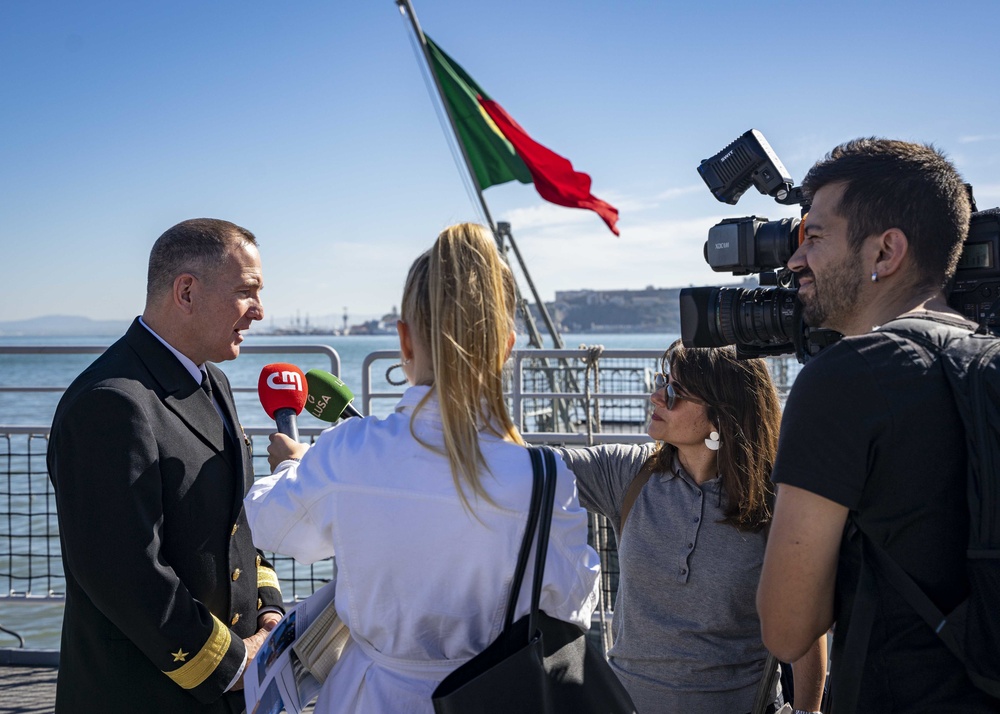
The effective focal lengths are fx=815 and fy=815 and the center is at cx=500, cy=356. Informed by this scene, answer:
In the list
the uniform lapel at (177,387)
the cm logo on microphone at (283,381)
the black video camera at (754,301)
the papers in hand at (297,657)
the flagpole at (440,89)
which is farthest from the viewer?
the flagpole at (440,89)

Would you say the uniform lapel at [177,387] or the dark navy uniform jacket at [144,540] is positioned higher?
the uniform lapel at [177,387]

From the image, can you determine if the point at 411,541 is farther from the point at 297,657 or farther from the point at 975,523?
the point at 975,523

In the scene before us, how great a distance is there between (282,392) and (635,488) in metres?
1.06

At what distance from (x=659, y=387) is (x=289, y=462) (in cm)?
115

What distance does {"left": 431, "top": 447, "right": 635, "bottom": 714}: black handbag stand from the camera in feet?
4.65

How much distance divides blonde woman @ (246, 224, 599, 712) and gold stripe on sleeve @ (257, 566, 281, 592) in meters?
1.06

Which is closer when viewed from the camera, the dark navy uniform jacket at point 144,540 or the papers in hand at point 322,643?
the papers in hand at point 322,643

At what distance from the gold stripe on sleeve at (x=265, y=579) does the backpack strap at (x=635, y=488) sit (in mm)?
1145

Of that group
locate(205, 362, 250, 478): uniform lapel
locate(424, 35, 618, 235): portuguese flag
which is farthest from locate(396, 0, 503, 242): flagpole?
locate(205, 362, 250, 478): uniform lapel

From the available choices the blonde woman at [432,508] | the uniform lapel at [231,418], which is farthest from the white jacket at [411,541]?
the uniform lapel at [231,418]

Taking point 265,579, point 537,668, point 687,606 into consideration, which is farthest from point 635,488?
point 265,579

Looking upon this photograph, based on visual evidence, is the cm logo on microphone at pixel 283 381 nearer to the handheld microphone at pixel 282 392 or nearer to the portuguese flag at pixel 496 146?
the handheld microphone at pixel 282 392

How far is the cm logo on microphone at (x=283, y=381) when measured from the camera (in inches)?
93.0

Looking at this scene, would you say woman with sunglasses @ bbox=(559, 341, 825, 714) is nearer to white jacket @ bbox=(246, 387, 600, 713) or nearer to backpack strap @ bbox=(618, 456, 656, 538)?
backpack strap @ bbox=(618, 456, 656, 538)
